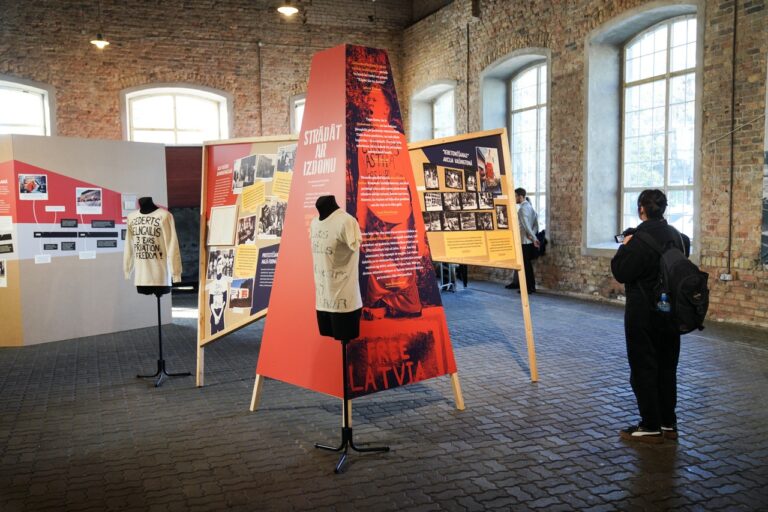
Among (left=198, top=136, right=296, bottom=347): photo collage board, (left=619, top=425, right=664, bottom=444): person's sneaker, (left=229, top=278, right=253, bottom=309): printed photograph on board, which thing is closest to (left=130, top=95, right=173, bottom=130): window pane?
(left=198, top=136, right=296, bottom=347): photo collage board

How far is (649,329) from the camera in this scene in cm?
373

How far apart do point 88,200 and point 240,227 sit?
318 centimetres

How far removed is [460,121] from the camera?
12.9 m

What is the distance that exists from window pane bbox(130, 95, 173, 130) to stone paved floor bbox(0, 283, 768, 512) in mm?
8028

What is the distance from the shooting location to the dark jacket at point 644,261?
3641mm

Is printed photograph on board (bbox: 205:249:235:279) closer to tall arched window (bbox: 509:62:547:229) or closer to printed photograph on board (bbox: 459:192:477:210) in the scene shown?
printed photograph on board (bbox: 459:192:477:210)

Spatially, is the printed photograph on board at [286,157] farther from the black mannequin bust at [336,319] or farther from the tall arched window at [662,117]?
the tall arched window at [662,117]

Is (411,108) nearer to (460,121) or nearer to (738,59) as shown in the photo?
(460,121)

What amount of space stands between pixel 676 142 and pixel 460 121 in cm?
497

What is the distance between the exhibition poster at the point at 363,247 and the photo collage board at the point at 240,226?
76cm

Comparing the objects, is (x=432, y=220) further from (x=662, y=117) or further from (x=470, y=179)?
(x=662, y=117)

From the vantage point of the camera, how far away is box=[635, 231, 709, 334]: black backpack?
3.47 m

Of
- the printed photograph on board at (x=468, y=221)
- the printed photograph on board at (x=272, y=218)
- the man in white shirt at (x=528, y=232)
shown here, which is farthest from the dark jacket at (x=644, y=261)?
the man in white shirt at (x=528, y=232)

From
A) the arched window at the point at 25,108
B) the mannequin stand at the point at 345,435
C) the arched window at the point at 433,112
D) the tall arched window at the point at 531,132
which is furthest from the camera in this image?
the arched window at the point at 433,112
